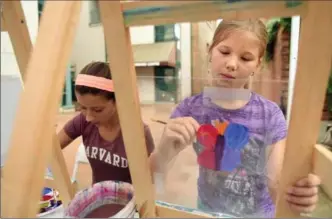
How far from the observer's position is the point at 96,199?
0.43 meters

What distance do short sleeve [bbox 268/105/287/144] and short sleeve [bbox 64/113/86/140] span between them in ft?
1.44

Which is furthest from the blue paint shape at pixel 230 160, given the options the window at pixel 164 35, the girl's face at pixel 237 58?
the window at pixel 164 35

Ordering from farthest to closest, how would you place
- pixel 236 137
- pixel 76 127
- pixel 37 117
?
pixel 76 127, pixel 236 137, pixel 37 117

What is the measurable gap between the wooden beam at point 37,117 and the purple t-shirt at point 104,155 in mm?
353

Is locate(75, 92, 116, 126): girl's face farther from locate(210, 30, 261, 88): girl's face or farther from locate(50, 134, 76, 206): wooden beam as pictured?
locate(210, 30, 261, 88): girl's face

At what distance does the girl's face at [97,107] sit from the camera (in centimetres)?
63

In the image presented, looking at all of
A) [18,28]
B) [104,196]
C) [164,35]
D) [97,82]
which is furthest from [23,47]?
[164,35]

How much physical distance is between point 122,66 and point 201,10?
0.36ft

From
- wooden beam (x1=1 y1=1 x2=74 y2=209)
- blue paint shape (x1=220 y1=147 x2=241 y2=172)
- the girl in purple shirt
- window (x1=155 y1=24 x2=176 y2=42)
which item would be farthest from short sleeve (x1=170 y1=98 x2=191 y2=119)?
window (x1=155 y1=24 x2=176 y2=42)

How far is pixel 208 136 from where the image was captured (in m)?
0.48

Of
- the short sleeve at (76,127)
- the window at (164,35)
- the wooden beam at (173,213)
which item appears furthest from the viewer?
the window at (164,35)

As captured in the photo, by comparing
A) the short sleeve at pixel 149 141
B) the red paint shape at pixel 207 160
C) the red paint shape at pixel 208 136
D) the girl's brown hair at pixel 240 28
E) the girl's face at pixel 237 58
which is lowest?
the red paint shape at pixel 207 160

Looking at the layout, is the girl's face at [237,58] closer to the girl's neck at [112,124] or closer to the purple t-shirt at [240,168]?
the purple t-shirt at [240,168]

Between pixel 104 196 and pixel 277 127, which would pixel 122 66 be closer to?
pixel 104 196
